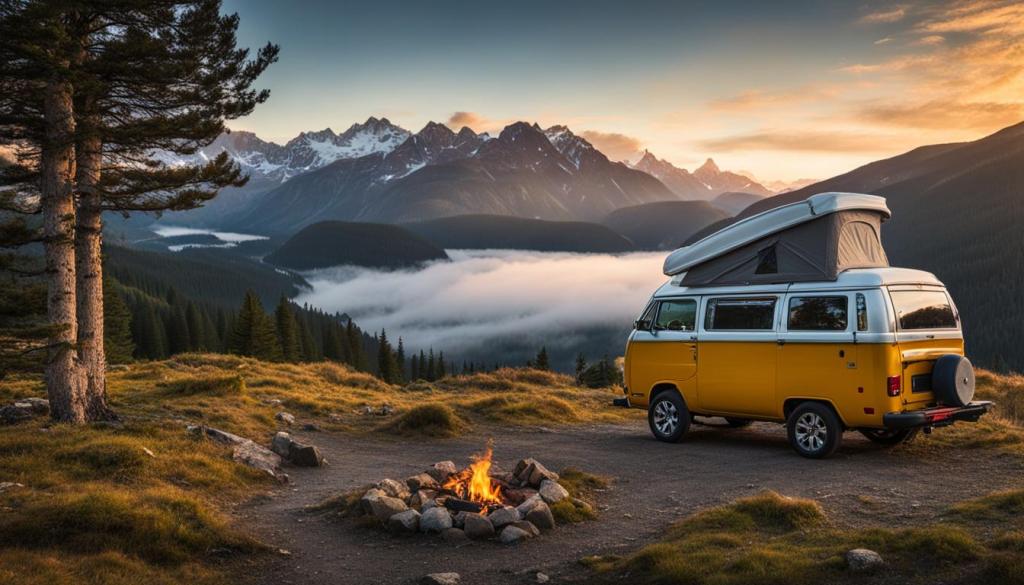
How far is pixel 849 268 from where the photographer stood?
1359cm

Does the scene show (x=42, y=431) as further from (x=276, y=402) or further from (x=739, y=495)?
(x=739, y=495)

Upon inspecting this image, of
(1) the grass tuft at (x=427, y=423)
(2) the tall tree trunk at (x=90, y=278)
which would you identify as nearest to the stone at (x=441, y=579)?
(1) the grass tuft at (x=427, y=423)

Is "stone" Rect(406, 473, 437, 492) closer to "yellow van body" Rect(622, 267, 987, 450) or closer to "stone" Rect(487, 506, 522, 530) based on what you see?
"stone" Rect(487, 506, 522, 530)

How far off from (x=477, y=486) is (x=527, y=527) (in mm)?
1484

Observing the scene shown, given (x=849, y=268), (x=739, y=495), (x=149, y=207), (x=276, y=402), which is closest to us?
(x=739, y=495)

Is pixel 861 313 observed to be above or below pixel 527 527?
above

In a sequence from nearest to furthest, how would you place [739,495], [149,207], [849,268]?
[739,495] < [849,268] < [149,207]

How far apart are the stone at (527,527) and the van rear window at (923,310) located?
770 cm

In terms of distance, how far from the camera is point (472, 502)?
1036 cm

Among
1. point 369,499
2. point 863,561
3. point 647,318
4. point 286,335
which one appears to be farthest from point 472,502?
point 286,335

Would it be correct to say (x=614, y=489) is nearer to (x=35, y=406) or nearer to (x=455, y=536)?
(x=455, y=536)

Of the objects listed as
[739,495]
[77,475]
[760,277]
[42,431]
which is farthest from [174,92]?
[739,495]

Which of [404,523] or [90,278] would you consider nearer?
[404,523]

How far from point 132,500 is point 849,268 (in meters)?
13.1
